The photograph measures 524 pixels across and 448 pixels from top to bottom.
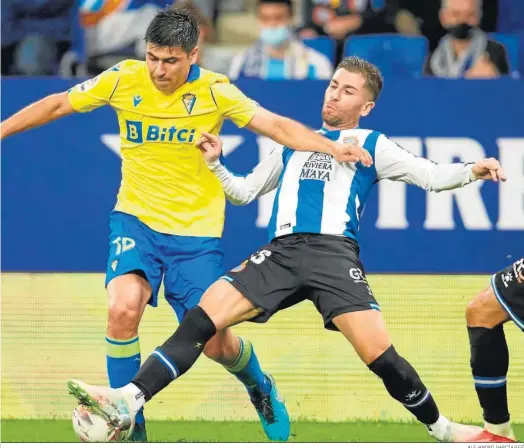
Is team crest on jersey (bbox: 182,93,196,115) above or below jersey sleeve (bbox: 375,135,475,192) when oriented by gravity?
above

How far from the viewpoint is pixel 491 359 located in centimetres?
576

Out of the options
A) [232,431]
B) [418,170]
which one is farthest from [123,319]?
[418,170]

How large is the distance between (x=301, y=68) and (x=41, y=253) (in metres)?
2.42

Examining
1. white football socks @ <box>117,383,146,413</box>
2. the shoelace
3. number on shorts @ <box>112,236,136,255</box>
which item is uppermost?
number on shorts @ <box>112,236,136,255</box>

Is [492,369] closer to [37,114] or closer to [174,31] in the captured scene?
[174,31]

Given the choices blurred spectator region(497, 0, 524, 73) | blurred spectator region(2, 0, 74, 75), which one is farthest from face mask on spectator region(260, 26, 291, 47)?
→ blurred spectator region(497, 0, 524, 73)

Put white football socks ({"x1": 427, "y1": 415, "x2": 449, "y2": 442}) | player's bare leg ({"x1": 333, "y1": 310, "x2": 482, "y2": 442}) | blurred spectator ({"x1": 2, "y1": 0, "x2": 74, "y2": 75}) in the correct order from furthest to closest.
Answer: blurred spectator ({"x1": 2, "y1": 0, "x2": 74, "y2": 75})
white football socks ({"x1": 427, "y1": 415, "x2": 449, "y2": 442})
player's bare leg ({"x1": 333, "y1": 310, "x2": 482, "y2": 442})

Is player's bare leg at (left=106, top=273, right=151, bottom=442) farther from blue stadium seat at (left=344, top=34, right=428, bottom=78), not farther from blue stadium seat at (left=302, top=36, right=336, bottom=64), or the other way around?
blue stadium seat at (left=302, top=36, right=336, bottom=64)

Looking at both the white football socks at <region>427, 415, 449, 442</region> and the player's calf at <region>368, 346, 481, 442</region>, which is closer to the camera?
the player's calf at <region>368, 346, 481, 442</region>

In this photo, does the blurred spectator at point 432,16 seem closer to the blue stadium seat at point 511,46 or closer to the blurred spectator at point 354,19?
the blurred spectator at point 354,19

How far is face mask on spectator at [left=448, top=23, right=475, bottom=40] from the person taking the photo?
9.51m

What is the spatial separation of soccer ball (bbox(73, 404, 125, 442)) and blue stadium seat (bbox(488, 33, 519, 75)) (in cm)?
560

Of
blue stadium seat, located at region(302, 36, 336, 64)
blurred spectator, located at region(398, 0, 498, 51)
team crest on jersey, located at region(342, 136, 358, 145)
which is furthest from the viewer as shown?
blurred spectator, located at region(398, 0, 498, 51)

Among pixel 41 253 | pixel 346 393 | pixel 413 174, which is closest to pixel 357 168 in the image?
pixel 413 174
